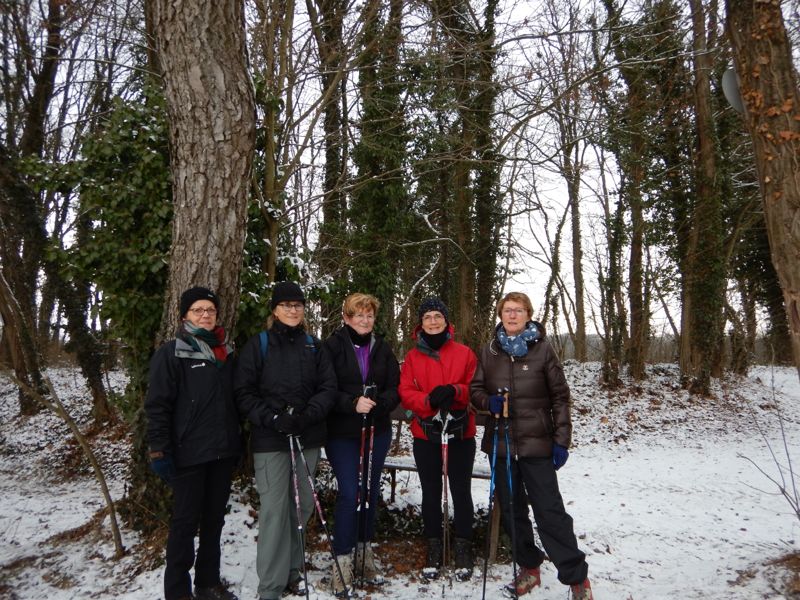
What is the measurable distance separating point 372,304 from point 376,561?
1976 mm

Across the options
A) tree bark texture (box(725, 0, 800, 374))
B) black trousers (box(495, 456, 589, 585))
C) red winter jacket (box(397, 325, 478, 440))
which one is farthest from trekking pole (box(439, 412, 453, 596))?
tree bark texture (box(725, 0, 800, 374))

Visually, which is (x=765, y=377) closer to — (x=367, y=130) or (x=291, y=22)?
(x=367, y=130)

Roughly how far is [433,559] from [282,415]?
66.9 inches

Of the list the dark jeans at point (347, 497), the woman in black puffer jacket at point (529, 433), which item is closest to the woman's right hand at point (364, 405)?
the dark jeans at point (347, 497)

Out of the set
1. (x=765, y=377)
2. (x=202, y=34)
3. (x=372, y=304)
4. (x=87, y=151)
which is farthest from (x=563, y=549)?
(x=765, y=377)

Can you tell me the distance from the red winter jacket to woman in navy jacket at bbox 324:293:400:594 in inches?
3.7

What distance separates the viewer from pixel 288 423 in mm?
3152

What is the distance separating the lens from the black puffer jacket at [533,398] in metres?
3.40

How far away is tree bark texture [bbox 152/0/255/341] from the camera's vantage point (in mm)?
3637

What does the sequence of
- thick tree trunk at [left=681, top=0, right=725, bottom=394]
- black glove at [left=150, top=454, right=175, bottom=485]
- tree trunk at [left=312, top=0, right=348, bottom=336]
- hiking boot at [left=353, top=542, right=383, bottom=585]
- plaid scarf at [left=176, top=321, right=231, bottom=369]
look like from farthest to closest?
thick tree trunk at [left=681, top=0, right=725, bottom=394], tree trunk at [left=312, top=0, right=348, bottom=336], hiking boot at [left=353, top=542, right=383, bottom=585], plaid scarf at [left=176, top=321, right=231, bottom=369], black glove at [left=150, top=454, right=175, bottom=485]

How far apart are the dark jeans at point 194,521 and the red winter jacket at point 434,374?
131 centimetres

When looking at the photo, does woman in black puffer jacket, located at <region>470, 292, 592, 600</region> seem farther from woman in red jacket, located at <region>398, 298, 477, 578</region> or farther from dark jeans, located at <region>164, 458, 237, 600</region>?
dark jeans, located at <region>164, 458, 237, 600</region>

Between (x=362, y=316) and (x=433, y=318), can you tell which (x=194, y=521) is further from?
(x=433, y=318)

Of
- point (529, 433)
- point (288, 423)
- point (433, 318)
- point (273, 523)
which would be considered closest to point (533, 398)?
point (529, 433)
